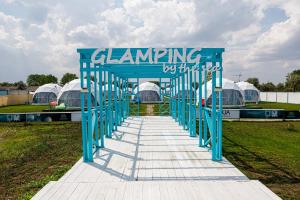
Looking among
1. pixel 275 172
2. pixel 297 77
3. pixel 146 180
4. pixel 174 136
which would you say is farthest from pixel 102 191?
pixel 297 77

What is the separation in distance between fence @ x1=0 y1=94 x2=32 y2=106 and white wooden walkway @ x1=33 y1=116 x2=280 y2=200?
36368 mm

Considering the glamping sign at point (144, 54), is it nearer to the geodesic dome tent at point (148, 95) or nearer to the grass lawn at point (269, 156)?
the grass lawn at point (269, 156)

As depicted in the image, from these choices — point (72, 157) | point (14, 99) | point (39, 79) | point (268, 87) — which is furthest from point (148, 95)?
point (39, 79)

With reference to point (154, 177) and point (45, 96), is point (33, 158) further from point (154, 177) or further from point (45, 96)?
point (45, 96)

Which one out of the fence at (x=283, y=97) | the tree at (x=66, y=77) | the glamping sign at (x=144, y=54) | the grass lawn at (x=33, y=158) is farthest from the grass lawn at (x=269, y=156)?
the tree at (x=66, y=77)

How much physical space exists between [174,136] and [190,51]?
4.80 m

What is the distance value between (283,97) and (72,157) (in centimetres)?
4563

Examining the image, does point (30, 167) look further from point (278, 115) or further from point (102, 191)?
point (278, 115)

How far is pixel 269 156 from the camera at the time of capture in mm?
9125

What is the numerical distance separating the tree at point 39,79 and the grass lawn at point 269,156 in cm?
10412

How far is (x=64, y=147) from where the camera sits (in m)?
10.7

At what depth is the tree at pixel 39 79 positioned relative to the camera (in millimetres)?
110925

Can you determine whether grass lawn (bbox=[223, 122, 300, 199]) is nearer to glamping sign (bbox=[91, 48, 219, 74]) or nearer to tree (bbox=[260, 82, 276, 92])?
glamping sign (bbox=[91, 48, 219, 74])

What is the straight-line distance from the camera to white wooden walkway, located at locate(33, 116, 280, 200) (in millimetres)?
5359
